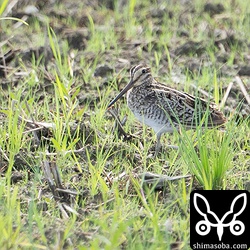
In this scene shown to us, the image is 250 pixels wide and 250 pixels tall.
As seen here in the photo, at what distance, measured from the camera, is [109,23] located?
8.95 m

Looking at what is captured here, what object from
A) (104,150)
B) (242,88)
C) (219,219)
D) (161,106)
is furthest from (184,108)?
(219,219)

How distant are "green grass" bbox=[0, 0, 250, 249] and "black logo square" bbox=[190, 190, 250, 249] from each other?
0.26 feet

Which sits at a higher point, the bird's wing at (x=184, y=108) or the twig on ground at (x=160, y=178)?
the bird's wing at (x=184, y=108)

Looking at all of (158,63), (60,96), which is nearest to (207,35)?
(158,63)

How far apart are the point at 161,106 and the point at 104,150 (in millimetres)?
577

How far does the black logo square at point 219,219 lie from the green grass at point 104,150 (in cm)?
8

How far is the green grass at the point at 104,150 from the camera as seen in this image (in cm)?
482

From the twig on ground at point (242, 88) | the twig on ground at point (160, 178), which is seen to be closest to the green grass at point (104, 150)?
the twig on ground at point (160, 178)

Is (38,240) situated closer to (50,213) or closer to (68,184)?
(50,213)

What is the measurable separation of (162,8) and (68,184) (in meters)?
4.29

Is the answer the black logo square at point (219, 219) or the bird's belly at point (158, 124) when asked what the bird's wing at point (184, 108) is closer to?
the bird's belly at point (158, 124)

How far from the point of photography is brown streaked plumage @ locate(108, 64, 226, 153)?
20.4 ft

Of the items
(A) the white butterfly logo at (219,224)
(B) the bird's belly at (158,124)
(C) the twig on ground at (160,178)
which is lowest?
(A) the white butterfly logo at (219,224)

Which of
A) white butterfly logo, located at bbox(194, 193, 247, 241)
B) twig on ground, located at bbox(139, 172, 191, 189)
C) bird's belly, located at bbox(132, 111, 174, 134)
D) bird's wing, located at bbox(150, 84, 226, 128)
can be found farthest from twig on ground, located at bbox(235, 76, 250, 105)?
white butterfly logo, located at bbox(194, 193, 247, 241)
